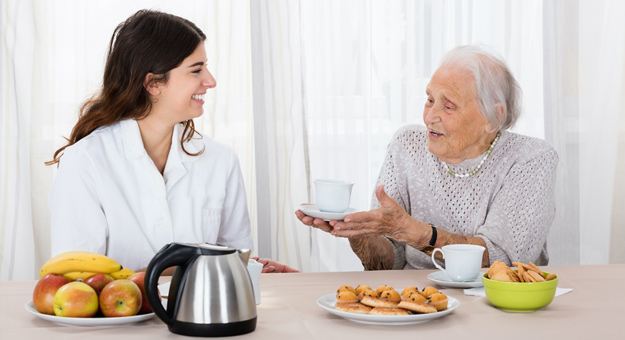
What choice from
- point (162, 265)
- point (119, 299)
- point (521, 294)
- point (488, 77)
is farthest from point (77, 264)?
point (488, 77)

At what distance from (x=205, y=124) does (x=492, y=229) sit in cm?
157

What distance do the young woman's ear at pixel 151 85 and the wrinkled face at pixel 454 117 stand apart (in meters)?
0.89

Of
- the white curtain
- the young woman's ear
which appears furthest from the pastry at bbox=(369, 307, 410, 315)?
the white curtain

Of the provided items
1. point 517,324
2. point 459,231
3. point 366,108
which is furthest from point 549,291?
point 366,108

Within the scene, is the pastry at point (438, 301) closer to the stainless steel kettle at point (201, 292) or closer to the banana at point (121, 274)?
the stainless steel kettle at point (201, 292)

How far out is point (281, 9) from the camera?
128 inches

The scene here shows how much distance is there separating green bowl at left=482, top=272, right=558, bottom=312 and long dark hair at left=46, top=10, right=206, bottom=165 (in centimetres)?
124

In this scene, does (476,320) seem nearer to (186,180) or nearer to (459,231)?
(459,231)

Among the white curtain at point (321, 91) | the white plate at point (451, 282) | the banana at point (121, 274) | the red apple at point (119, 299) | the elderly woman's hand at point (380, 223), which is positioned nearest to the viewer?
the red apple at point (119, 299)

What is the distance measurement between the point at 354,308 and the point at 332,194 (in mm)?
461

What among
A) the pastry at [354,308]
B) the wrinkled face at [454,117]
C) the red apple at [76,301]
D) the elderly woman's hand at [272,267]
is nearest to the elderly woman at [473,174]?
the wrinkled face at [454,117]

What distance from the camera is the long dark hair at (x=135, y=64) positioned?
6.98ft

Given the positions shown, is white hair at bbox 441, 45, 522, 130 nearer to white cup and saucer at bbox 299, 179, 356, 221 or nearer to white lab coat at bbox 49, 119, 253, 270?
white cup and saucer at bbox 299, 179, 356, 221

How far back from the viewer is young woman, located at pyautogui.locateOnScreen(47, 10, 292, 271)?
2000 mm
